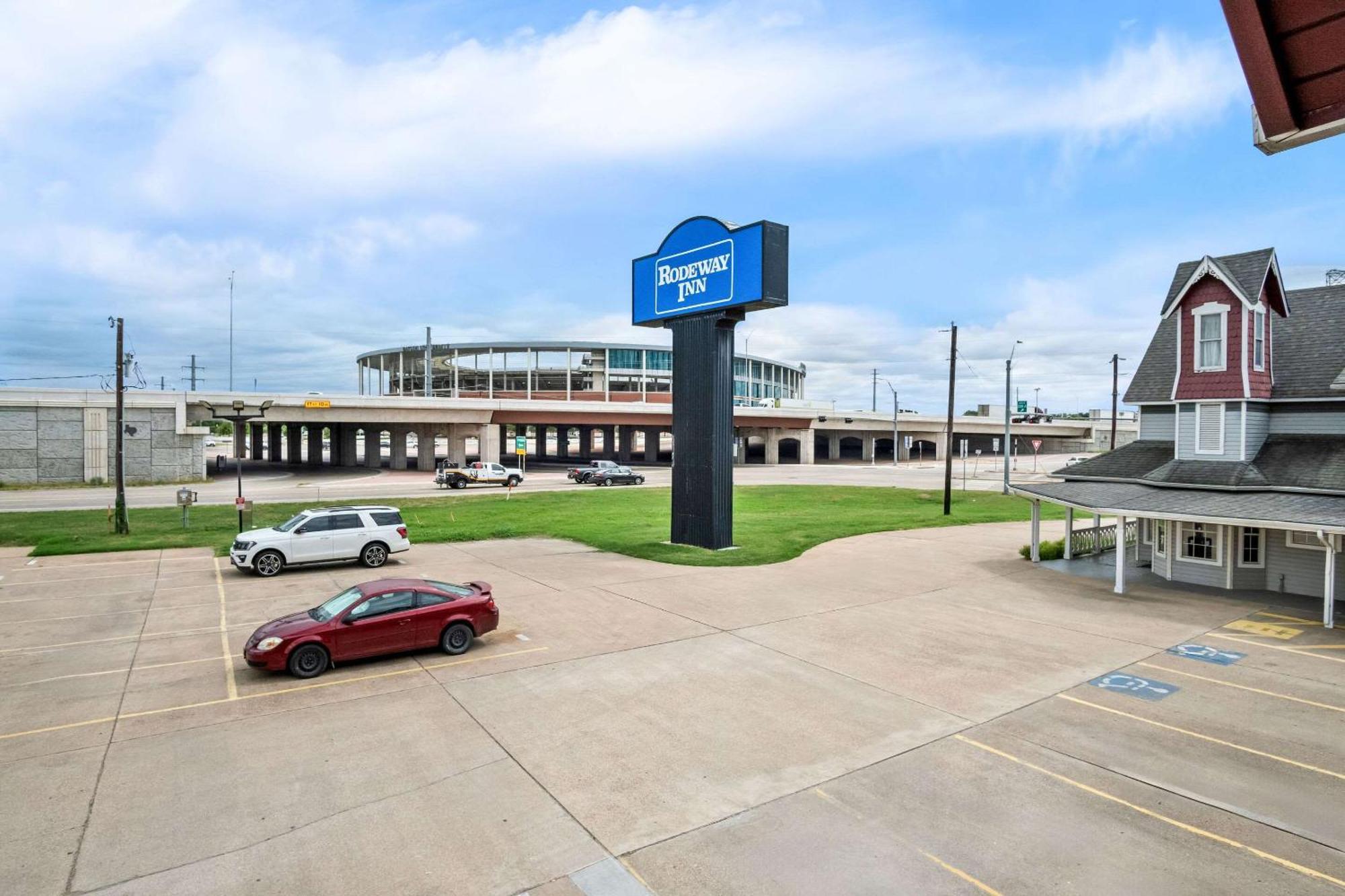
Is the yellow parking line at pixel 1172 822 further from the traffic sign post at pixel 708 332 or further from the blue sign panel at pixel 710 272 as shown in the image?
the blue sign panel at pixel 710 272

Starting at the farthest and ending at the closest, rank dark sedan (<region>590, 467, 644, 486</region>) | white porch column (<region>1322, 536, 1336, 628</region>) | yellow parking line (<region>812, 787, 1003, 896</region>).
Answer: dark sedan (<region>590, 467, 644, 486</region>) → white porch column (<region>1322, 536, 1336, 628</region>) → yellow parking line (<region>812, 787, 1003, 896</region>)

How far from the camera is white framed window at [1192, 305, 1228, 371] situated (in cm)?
2106

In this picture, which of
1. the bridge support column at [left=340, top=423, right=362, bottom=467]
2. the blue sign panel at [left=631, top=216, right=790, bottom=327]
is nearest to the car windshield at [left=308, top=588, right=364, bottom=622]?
the blue sign panel at [left=631, top=216, right=790, bottom=327]

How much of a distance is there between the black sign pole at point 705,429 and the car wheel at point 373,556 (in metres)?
9.88

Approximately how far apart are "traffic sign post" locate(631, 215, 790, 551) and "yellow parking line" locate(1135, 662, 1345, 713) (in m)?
14.4

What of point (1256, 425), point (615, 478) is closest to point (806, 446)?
point (615, 478)

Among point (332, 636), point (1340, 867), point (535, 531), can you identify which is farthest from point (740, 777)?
point (535, 531)

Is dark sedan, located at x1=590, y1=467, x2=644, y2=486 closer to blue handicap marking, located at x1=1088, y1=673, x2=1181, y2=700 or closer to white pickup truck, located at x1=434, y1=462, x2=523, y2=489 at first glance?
white pickup truck, located at x1=434, y1=462, x2=523, y2=489

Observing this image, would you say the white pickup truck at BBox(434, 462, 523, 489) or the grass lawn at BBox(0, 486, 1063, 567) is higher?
the white pickup truck at BBox(434, 462, 523, 489)

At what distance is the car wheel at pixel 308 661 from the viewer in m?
12.8

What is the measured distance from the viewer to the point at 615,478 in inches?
2249

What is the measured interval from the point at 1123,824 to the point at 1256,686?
672 centimetres

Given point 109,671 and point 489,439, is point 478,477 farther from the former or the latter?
point 109,671

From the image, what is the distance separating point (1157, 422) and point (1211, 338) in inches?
159
